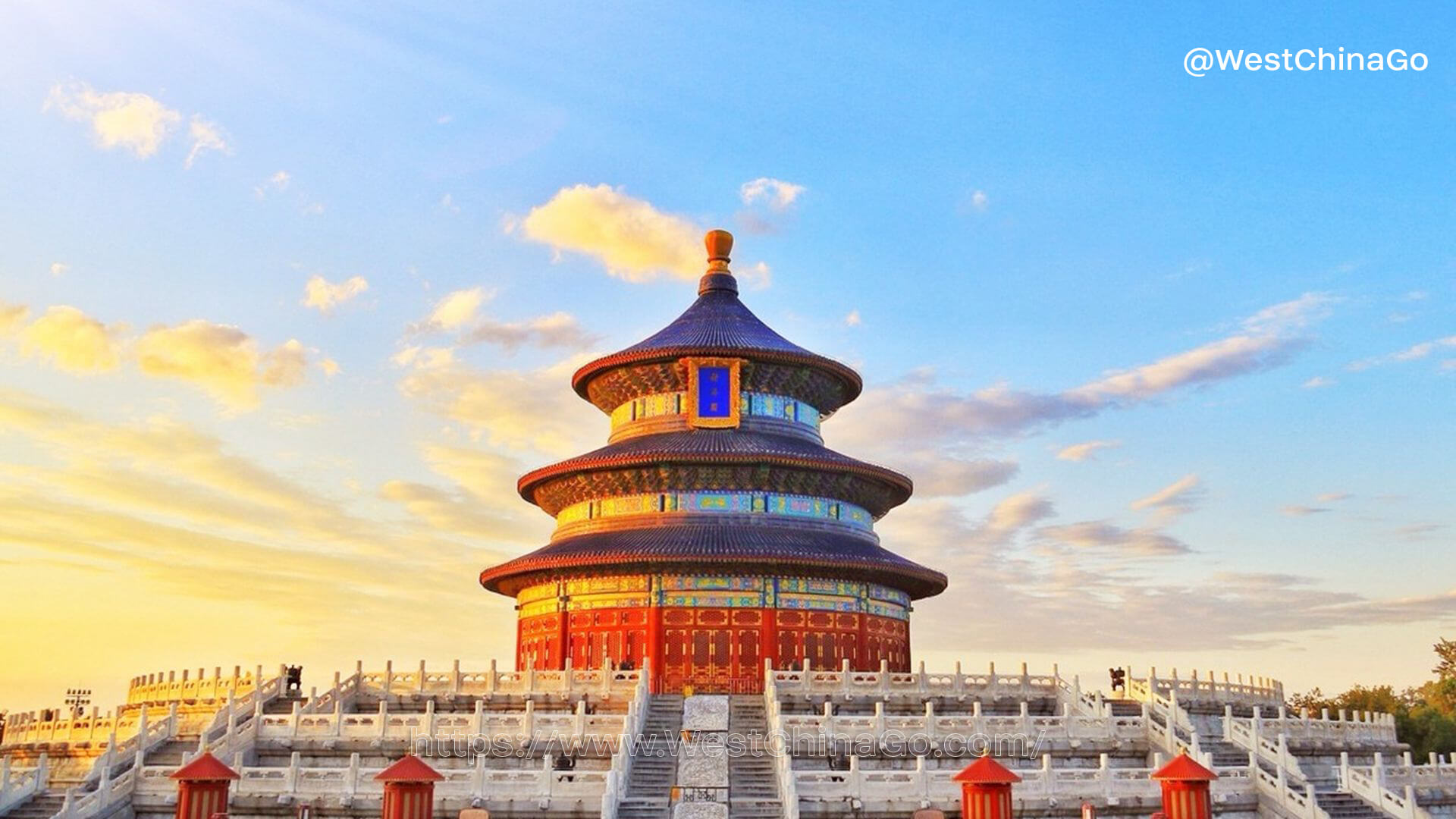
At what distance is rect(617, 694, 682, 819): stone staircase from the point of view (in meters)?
27.1

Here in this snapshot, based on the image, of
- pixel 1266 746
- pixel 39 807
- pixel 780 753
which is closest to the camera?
pixel 780 753

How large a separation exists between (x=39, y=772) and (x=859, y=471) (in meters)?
27.7

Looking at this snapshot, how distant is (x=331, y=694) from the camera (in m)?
35.6

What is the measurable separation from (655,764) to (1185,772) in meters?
11.7

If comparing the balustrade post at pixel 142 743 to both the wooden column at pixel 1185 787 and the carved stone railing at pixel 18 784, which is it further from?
the wooden column at pixel 1185 787

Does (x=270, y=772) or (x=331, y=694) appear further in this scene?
(x=331, y=694)

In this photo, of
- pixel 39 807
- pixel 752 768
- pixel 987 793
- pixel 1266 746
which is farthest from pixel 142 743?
pixel 1266 746

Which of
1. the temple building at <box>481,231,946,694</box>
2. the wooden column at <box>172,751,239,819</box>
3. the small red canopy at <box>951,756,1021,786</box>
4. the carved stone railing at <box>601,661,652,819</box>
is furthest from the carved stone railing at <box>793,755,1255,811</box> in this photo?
the temple building at <box>481,231,946,694</box>

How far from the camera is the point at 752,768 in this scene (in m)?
29.6

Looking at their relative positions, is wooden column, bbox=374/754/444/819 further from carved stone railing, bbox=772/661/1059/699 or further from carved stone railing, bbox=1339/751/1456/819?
carved stone railing, bbox=1339/751/1456/819

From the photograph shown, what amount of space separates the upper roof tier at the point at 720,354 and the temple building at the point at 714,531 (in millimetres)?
79

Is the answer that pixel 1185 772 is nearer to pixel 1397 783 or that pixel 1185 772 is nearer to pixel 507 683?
pixel 1397 783

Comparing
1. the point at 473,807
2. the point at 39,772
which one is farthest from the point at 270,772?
the point at 39,772

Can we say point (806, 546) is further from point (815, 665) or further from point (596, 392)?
point (596, 392)
